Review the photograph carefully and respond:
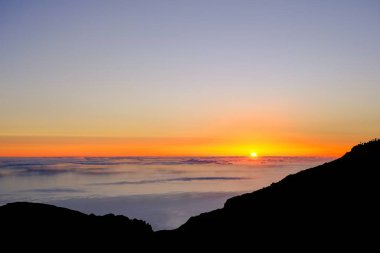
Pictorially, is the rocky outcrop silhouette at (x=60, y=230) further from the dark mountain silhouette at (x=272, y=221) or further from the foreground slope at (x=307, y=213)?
the foreground slope at (x=307, y=213)

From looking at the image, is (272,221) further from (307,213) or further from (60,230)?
(60,230)

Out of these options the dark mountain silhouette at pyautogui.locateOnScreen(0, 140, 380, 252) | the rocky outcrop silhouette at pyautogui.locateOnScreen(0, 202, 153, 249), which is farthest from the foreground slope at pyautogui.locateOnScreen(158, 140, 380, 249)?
the rocky outcrop silhouette at pyautogui.locateOnScreen(0, 202, 153, 249)

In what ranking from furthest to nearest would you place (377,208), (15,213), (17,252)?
(15,213) < (17,252) < (377,208)

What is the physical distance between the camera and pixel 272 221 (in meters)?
28.9

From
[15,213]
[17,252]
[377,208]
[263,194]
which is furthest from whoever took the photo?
[263,194]

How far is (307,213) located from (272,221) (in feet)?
9.03

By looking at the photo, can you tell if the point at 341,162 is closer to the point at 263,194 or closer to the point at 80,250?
the point at 263,194

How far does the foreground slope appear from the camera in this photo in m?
24.4

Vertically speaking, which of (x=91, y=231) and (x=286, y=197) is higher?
(x=286, y=197)

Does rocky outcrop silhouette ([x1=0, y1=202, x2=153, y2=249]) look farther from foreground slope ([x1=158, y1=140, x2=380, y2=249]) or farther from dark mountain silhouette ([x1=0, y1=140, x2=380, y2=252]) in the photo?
foreground slope ([x1=158, y1=140, x2=380, y2=249])

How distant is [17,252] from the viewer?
→ 27922 millimetres

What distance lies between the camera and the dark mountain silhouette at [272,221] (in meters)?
24.7

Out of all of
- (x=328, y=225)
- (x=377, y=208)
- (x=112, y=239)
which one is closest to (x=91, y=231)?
(x=112, y=239)

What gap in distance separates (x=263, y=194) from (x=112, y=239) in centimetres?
1336
